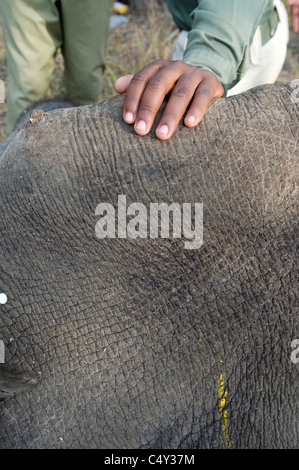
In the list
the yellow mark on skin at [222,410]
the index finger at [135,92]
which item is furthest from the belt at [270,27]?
the yellow mark on skin at [222,410]

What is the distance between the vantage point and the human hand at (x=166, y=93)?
121cm

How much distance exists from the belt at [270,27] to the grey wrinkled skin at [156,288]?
1.18 meters

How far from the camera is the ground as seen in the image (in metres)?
3.52

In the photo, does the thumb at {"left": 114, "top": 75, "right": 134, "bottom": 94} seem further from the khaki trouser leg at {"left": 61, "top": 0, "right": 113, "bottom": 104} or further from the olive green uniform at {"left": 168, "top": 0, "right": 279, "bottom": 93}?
the khaki trouser leg at {"left": 61, "top": 0, "right": 113, "bottom": 104}

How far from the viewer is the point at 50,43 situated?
8.77 feet

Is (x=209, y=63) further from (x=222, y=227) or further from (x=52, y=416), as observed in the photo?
(x=52, y=416)

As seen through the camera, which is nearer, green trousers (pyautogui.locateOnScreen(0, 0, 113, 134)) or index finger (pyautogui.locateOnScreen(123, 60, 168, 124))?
index finger (pyautogui.locateOnScreen(123, 60, 168, 124))

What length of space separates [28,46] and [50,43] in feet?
0.44

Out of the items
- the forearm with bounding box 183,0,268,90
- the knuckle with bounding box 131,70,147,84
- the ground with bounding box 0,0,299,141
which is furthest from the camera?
the ground with bounding box 0,0,299,141

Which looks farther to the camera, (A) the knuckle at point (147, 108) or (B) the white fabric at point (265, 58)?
(B) the white fabric at point (265, 58)

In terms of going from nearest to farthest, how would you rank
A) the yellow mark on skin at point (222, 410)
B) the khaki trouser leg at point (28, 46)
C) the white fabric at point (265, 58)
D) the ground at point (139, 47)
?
the yellow mark on skin at point (222, 410) < the white fabric at point (265, 58) < the khaki trouser leg at point (28, 46) < the ground at point (139, 47)

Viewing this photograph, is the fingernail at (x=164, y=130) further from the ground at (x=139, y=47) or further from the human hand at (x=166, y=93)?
the ground at (x=139, y=47)

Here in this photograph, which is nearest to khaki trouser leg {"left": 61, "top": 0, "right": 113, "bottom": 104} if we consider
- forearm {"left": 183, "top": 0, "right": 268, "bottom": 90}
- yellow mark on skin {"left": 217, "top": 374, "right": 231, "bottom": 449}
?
forearm {"left": 183, "top": 0, "right": 268, "bottom": 90}

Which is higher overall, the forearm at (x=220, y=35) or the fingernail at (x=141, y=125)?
the forearm at (x=220, y=35)
